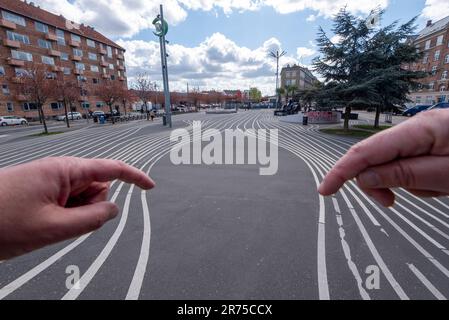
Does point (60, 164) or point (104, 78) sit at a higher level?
point (104, 78)

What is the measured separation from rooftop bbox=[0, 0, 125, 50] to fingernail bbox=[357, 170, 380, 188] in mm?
56149

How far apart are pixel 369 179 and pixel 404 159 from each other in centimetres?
17

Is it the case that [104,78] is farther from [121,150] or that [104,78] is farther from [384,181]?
[384,181]

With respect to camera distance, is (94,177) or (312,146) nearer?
(94,177)

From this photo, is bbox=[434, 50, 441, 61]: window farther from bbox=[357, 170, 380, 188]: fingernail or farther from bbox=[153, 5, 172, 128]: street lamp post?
bbox=[357, 170, 380, 188]: fingernail

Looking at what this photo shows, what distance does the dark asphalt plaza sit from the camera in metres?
2.72

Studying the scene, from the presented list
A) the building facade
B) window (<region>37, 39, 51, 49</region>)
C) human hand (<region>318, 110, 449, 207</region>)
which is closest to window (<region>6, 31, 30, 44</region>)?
window (<region>37, 39, 51, 49</region>)

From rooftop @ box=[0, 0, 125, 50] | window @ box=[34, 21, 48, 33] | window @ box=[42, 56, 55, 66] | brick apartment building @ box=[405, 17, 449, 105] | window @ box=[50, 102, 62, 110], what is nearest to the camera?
rooftop @ box=[0, 0, 125, 50]

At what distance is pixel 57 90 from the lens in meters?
23.9

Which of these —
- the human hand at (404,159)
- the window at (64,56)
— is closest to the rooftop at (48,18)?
the window at (64,56)

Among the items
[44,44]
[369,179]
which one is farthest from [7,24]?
[369,179]

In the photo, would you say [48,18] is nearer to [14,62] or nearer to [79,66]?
[79,66]
